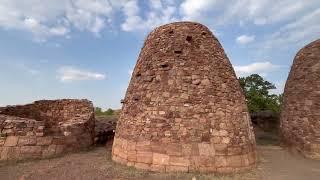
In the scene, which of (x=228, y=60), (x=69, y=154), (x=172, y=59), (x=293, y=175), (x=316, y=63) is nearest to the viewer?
(x=293, y=175)

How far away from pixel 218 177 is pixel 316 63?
6156mm

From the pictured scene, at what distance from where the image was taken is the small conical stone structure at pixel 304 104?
1013 centimetres

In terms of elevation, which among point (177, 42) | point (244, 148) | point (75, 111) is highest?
point (177, 42)

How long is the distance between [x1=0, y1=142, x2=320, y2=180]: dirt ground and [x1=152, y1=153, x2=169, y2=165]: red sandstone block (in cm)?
33

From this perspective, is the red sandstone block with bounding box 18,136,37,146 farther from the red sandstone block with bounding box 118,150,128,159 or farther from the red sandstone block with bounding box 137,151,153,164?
the red sandstone block with bounding box 137,151,153,164

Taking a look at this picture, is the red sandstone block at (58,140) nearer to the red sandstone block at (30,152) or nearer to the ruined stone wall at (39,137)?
the ruined stone wall at (39,137)

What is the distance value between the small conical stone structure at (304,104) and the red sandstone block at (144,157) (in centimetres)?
565

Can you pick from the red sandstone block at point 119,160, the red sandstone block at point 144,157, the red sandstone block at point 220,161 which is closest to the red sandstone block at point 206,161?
the red sandstone block at point 220,161

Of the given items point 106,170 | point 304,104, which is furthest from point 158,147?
point 304,104

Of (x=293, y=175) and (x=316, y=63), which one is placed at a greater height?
(x=316, y=63)

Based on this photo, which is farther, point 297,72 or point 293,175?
point 297,72

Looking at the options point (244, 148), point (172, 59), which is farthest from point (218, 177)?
point (172, 59)

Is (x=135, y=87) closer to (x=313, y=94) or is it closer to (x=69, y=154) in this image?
(x=69, y=154)

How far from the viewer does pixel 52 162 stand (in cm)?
881
